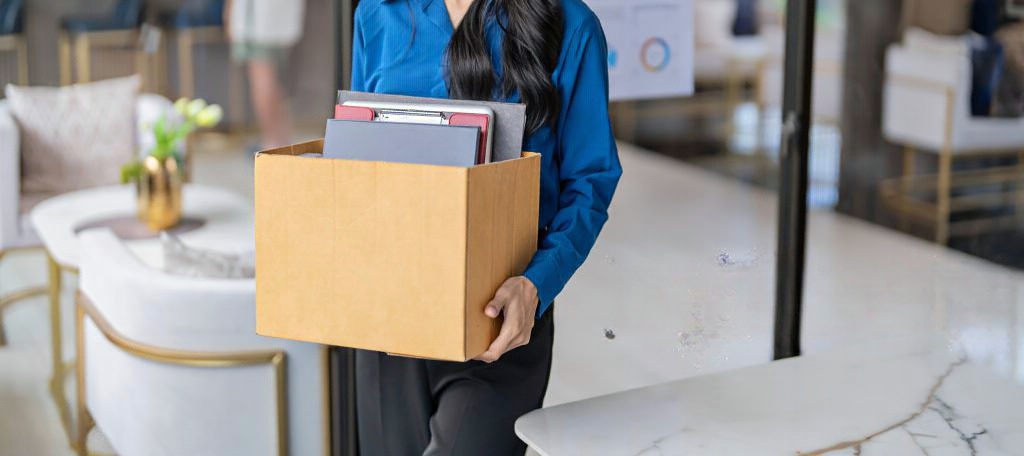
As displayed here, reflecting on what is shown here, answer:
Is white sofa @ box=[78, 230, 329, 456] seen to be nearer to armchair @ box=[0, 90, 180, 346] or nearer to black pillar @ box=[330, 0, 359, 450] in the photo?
black pillar @ box=[330, 0, 359, 450]

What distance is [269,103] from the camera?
5.32 meters

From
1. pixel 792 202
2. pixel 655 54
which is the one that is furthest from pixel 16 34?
pixel 792 202

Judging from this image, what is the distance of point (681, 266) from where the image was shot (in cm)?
233

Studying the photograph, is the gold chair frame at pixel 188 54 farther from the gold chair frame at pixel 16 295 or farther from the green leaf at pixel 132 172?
the green leaf at pixel 132 172

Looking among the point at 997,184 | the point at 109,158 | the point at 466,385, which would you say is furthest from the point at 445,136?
the point at 997,184

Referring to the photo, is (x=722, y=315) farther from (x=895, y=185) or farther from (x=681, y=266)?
(x=895, y=185)

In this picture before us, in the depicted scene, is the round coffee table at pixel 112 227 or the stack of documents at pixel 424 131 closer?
the stack of documents at pixel 424 131

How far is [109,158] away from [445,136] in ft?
9.34

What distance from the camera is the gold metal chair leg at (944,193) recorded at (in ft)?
13.4

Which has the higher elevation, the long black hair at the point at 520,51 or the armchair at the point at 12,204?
the long black hair at the point at 520,51

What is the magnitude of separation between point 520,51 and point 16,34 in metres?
2.48

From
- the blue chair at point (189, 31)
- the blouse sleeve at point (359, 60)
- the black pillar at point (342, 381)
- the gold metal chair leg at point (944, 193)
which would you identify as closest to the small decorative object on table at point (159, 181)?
the black pillar at point (342, 381)

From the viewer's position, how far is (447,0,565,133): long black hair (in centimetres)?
137

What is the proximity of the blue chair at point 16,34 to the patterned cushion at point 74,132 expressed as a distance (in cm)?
6
